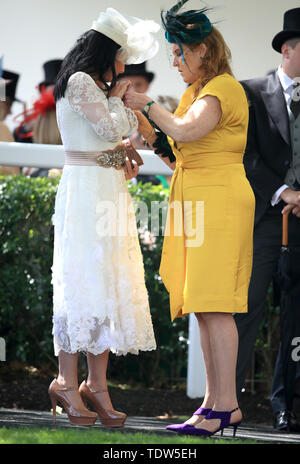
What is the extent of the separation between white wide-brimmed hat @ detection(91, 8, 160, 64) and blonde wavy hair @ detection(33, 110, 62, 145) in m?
1.91

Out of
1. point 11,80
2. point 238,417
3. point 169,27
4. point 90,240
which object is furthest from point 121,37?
point 11,80

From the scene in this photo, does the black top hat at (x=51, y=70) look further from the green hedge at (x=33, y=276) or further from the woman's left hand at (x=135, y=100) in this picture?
the woman's left hand at (x=135, y=100)

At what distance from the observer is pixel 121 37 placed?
12.1 feet

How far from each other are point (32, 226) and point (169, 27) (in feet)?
6.69

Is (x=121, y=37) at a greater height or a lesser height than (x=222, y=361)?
greater

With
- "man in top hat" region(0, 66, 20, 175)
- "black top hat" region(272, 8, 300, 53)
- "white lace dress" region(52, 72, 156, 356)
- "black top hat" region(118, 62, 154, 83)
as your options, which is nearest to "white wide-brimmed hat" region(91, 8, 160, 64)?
"white lace dress" region(52, 72, 156, 356)

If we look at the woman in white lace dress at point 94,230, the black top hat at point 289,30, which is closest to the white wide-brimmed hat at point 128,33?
the woman in white lace dress at point 94,230

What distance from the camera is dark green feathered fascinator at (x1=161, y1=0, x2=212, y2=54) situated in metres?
3.70

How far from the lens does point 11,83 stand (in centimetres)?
768

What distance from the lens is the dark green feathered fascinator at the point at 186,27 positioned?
3695 mm

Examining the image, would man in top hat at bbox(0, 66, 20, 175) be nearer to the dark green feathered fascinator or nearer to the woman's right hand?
the woman's right hand

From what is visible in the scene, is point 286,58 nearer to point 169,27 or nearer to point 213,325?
point 169,27

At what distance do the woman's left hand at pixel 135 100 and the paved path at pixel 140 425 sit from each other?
4.48 ft

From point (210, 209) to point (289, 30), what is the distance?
1325 millimetres
